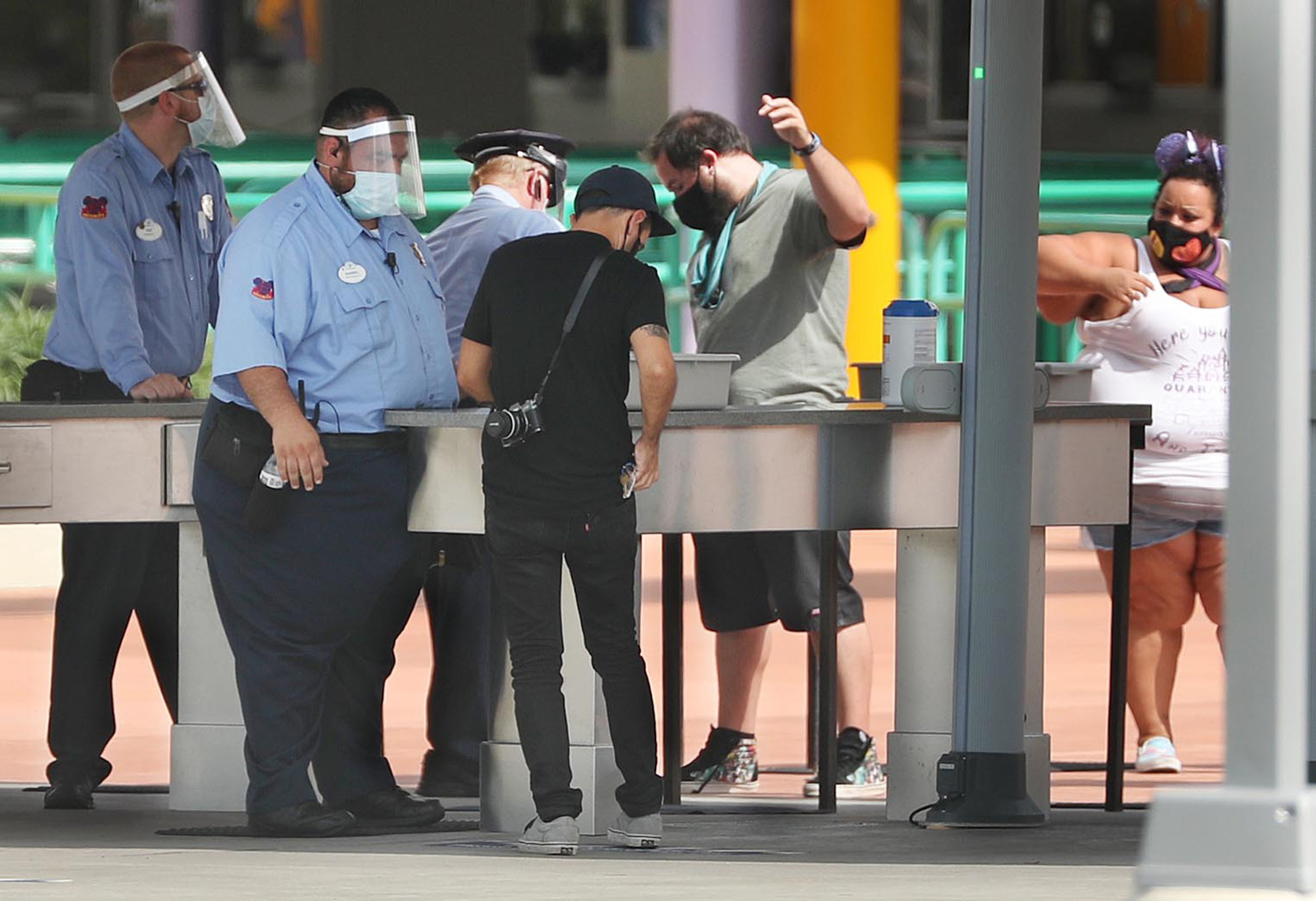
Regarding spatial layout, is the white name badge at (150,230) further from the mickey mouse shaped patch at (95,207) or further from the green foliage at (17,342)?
the green foliage at (17,342)

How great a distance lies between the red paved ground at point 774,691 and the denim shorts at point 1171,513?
0.62 m

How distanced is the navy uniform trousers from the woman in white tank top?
1928mm

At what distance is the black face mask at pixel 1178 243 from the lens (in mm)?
6941

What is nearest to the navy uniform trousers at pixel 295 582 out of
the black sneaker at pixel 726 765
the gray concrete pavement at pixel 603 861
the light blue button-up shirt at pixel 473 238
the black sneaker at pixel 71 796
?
the gray concrete pavement at pixel 603 861

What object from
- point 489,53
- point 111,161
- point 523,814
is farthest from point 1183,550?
point 489,53

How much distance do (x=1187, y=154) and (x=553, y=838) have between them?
268 cm

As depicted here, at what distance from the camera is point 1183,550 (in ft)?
22.9

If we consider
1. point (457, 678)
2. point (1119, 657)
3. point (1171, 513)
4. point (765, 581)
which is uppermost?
point (1171, 513)

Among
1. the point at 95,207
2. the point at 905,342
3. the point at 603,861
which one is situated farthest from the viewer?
the point at 95,207

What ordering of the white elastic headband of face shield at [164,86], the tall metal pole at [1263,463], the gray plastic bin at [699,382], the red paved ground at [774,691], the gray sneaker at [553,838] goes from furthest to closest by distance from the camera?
1. the red paved ground at [774,691]
2. the white elastic headband of face shield at [164,86]
3. the gray plastic bin at [699,382]
4. the gray sneaker at [553,838]
5. the tall metal pole at [1263,463]

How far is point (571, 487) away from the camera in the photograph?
5.48 meters

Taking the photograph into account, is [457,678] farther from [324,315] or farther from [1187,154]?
[1187,154]

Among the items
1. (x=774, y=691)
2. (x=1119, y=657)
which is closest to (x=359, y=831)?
(x=1119, y=657)

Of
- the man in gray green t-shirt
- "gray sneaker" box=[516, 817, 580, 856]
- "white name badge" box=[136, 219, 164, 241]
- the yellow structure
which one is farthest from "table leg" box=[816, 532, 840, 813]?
the yellow structure
